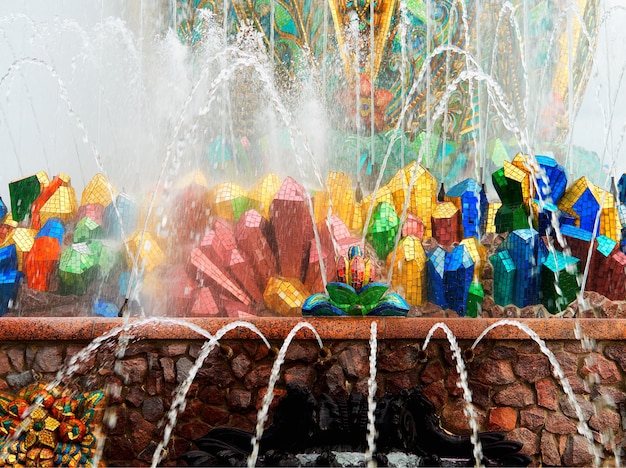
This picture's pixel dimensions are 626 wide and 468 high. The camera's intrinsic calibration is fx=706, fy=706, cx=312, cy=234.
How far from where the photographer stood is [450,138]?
6.69 meters

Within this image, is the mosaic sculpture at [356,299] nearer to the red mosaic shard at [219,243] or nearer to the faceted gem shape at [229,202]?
the red mosaic shard at [219,243]

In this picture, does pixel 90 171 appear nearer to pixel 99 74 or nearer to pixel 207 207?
pixel 99 74

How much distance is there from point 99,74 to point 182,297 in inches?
194

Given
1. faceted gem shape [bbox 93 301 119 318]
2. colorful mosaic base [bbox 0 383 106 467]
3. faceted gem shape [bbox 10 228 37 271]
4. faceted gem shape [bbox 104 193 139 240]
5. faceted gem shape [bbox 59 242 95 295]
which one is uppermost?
faceted gem shape [bbox 104 193 139 240]

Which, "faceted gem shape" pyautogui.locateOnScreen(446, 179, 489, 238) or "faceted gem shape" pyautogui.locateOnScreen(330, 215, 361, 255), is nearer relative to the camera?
"faceted gem shape" pyautogui.locateOnScreen(330, 215, 361, 255)

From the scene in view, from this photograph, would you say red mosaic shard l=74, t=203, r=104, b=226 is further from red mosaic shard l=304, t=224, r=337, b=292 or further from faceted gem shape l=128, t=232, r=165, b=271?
red mosaic shard l=304, t=224, r=337, b=292

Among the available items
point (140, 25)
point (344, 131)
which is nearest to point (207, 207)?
point (344, 131)

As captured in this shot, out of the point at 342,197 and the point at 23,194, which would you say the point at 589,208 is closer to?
the point at 342,197

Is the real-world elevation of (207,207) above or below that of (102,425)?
above

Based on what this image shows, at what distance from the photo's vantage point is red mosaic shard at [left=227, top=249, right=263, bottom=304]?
3510 mm

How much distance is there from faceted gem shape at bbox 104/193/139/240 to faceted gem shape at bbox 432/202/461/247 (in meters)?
1.70

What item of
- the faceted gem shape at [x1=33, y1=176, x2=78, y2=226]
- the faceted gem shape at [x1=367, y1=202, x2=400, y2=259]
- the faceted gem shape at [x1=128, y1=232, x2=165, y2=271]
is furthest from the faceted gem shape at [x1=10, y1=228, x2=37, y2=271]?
the faceted gem shape at [x1=367, y1=202, x2=400, y2=259]

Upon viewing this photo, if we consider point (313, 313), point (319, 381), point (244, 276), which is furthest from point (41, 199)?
point (319, 381)

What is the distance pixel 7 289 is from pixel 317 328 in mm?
1692
